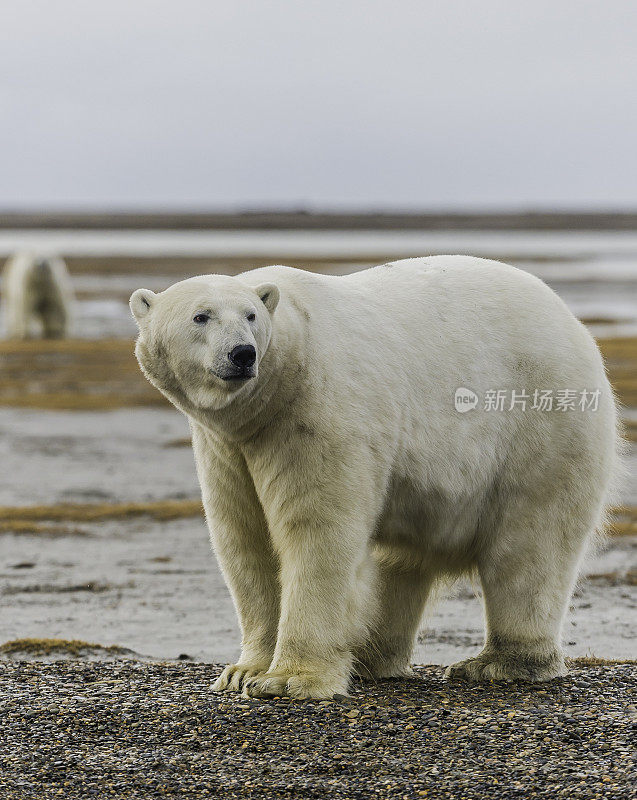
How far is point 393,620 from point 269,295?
5.73ft

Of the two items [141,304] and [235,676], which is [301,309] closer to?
[141,304]

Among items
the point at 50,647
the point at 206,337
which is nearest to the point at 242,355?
the point at 206,337

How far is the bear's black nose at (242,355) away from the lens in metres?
4.61

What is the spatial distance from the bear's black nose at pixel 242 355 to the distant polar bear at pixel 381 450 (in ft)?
0.03

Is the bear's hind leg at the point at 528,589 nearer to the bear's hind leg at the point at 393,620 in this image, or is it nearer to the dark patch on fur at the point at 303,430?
the bear's hind leg at the point at 393,620

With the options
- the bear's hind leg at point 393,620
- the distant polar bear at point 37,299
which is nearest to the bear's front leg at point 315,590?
the bear's hind leg at point 393,620

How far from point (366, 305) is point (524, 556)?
131 centimetres

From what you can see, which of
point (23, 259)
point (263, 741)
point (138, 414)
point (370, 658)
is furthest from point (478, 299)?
point (23, 259)

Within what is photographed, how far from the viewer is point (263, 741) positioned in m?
4.61

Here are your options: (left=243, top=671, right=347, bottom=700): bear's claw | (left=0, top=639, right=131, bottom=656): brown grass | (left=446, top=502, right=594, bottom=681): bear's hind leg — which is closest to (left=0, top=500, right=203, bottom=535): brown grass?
(left=0, top=639, right=131, bottom=656): brown grass

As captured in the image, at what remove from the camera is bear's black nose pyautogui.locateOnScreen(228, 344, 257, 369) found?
4613mm

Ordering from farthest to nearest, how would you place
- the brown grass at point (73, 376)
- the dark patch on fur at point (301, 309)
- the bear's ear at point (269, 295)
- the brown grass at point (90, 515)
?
the brown grass at point (73, 376) → the brown grass at point (90, 515) → the dark patch on fur at point (301, 309) → the bear's ear at point (269, 295)

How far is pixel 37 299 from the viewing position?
89.5ft

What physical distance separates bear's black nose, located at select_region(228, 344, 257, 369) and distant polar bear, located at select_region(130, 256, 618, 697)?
0.01 metres
